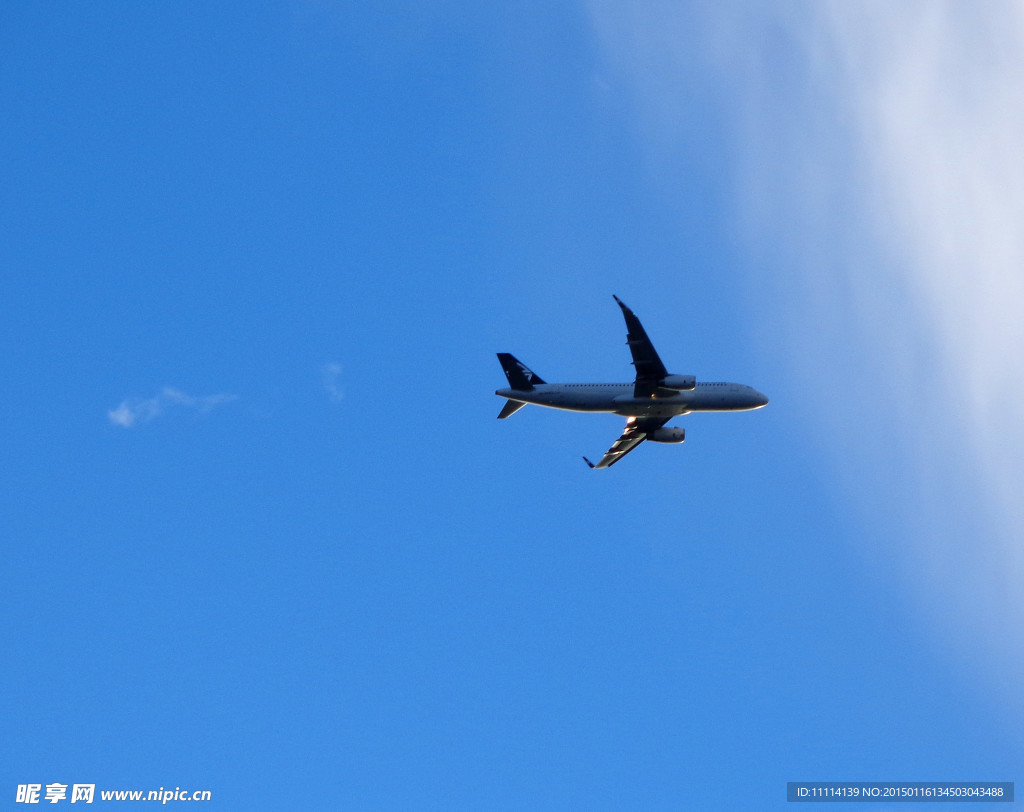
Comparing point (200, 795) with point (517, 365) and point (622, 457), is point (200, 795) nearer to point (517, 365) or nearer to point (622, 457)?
point (517, 365)

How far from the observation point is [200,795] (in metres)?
58.7

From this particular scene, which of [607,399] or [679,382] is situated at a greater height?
[679,382]

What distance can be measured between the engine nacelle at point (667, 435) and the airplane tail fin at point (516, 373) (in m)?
14.0

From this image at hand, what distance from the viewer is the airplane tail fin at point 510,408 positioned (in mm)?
73312

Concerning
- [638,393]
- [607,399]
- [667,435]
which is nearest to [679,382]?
[638,393]

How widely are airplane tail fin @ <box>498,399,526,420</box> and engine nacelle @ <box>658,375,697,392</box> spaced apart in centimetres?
1151

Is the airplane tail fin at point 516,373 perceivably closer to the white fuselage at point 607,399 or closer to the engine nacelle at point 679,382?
the white fuselage at point 607,399

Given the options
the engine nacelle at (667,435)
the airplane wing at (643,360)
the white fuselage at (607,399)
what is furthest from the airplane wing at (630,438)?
the airplane wing at (643,360)

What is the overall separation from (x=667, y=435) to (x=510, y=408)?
52.5ft

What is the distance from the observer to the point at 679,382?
71938mm

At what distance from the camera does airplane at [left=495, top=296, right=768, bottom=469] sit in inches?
2778

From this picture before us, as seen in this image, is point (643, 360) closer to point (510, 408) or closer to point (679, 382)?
point (679, 382)

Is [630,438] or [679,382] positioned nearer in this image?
[679,382]

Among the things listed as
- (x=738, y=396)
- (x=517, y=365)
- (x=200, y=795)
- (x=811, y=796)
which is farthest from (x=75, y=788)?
(x=738, y=396)
